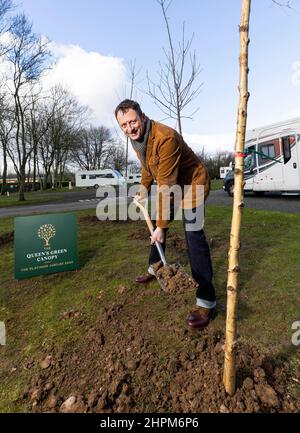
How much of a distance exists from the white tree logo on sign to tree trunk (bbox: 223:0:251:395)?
2937mm

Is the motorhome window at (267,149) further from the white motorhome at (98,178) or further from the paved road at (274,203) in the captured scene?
the white motorhome at (98,178)

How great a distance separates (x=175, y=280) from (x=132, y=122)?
1.62 m

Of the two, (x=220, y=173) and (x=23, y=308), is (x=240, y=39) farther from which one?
(x=220, y=173)

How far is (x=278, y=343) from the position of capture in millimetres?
2314

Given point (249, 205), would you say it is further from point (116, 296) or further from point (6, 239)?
point (116, 296)

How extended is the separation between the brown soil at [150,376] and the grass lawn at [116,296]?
0.10 m

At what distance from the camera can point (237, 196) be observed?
1.64 meters

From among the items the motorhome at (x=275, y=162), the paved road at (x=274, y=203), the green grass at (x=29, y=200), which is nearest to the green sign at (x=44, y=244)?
the paved road at (x=274, y=203)

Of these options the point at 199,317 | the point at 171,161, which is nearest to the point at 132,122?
the point at 171,161

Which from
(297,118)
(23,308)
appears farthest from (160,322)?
(297,118)

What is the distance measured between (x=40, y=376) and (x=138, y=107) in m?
2.28

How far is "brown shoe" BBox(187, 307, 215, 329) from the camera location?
8.31 feet

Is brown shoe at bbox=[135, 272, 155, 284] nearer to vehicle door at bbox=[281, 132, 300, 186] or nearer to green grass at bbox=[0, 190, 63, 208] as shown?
vehicle door at bbox=[281, 132, 300, 186]

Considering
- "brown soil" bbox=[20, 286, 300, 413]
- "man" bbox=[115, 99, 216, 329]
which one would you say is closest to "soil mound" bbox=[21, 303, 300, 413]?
"brown soil" bbox=[20, 286, 300, 413]
